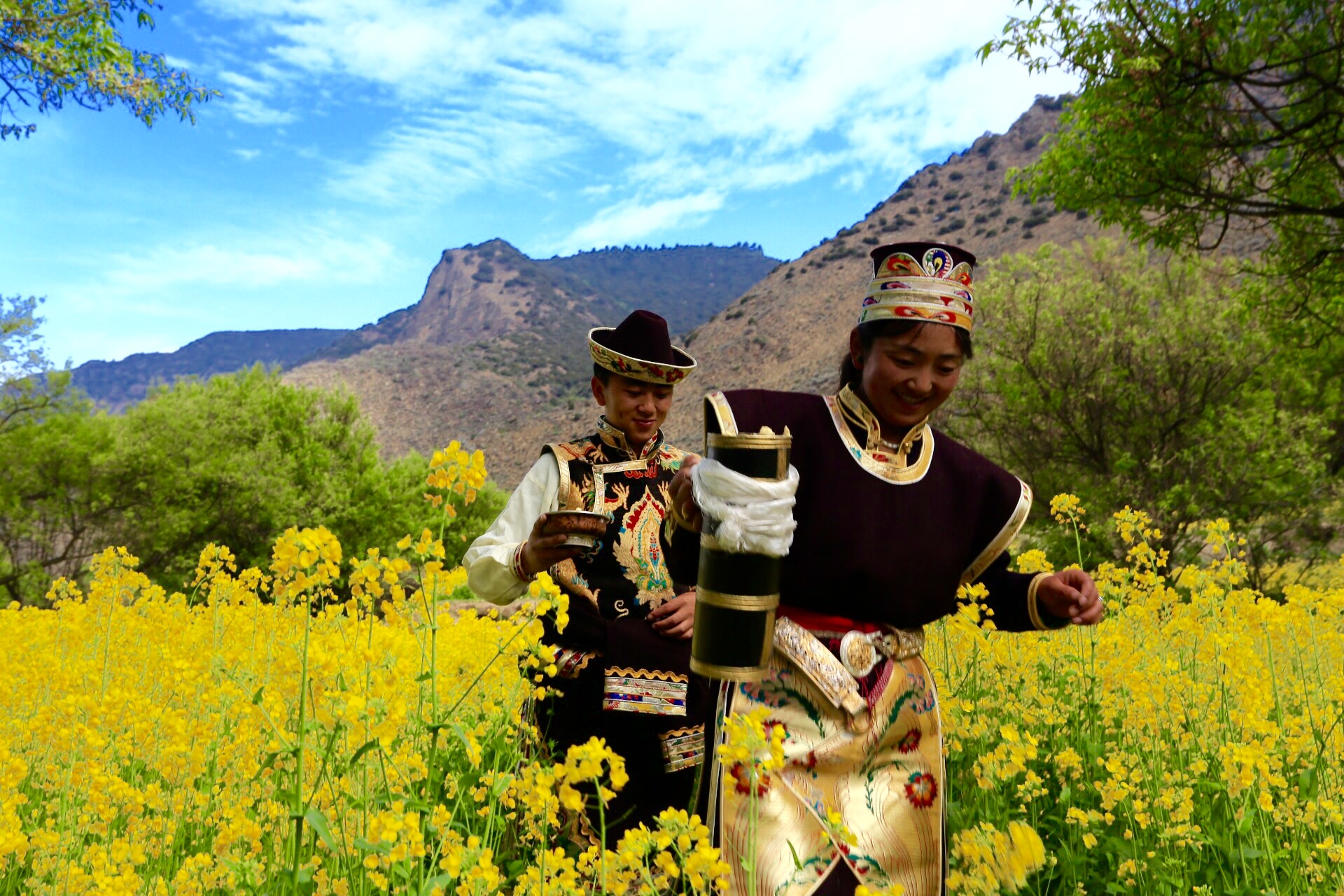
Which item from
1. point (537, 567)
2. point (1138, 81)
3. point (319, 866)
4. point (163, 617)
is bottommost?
point (319, 866)

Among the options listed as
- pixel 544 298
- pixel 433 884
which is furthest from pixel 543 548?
pixel 544 298

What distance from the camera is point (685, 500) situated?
6.76 ft

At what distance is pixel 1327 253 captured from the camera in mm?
9703

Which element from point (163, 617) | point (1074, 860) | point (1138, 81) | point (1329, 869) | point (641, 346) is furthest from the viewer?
point (1138, 81)

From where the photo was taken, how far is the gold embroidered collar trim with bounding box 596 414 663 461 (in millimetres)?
3547

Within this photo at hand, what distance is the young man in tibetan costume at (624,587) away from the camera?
3.20m

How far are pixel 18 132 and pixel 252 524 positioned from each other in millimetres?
15585

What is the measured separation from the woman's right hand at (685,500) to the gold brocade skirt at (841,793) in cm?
41

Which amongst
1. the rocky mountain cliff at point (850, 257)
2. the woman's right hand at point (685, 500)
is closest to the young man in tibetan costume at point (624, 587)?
the woman's right hand at point (685, 500)

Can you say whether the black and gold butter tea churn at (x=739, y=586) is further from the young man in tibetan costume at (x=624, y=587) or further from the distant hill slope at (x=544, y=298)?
the distant hill slope at (x=544, y=298)

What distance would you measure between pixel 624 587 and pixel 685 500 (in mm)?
1343

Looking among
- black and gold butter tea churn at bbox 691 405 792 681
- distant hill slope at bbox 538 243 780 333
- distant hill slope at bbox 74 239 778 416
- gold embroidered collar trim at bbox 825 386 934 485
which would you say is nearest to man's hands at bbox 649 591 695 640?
gold embroidered collar trim at bbox 825 386 934 485

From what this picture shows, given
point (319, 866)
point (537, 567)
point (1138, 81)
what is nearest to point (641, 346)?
point (537, 567)

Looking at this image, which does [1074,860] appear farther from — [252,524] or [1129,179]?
[252,524]
